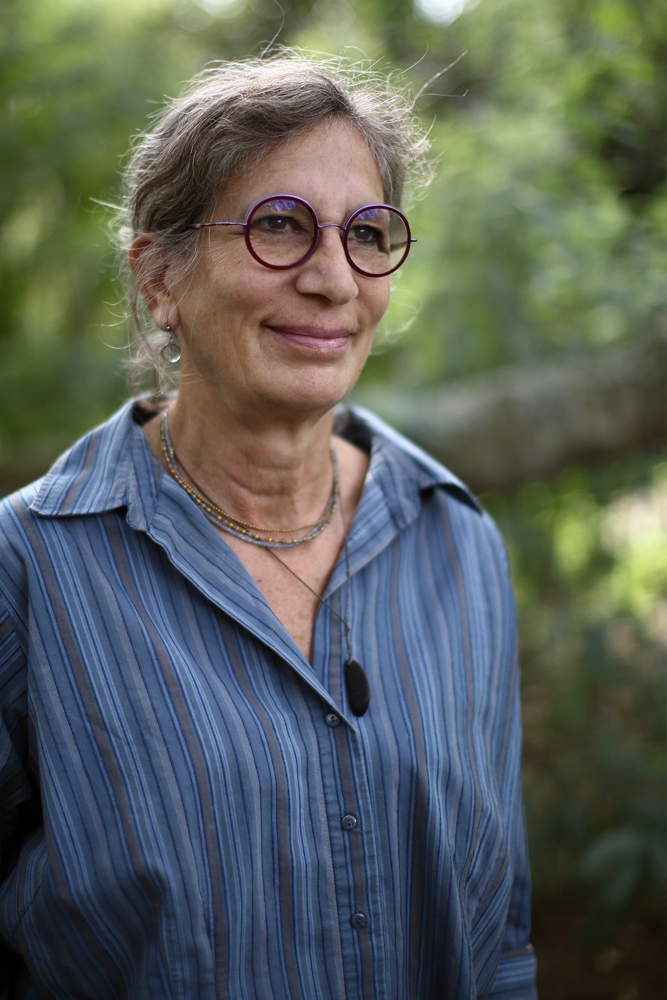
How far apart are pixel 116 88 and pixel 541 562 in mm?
2868

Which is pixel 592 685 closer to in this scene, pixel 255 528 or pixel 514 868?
pixel 514 868

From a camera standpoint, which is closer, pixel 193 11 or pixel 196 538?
pixel 196 538

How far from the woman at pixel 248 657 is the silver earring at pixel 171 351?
0.40 ft

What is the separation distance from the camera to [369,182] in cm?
147

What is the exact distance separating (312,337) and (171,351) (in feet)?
1.46

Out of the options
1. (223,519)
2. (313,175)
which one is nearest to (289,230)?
(313,175)

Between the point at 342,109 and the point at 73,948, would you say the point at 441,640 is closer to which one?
the point at 73,948

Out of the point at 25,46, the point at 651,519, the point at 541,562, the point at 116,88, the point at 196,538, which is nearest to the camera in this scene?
the point at 196,538

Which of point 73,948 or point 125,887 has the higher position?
point 125,887

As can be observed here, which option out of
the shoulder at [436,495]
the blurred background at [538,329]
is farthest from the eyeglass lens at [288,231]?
the blurred background at [538,329]

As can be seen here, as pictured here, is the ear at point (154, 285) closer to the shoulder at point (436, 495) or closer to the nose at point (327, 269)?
the nose at point (327, 269)

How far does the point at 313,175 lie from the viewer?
4.50 feet

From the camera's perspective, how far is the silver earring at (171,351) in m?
1.69

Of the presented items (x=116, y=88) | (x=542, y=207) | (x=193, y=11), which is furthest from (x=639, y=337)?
(x=193, y=11)
